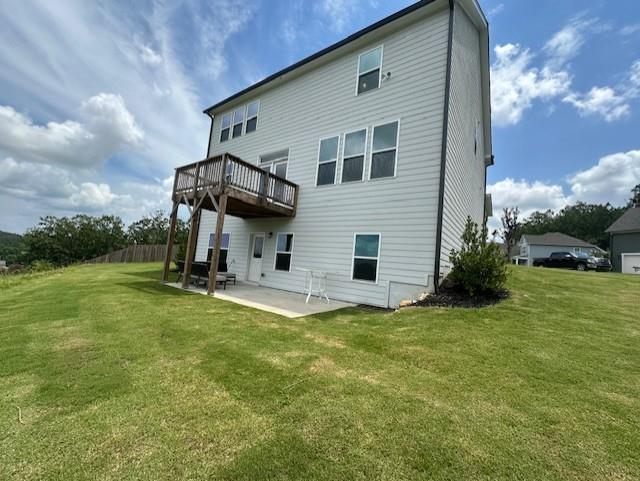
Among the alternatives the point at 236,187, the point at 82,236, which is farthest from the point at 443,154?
the point at 82,236

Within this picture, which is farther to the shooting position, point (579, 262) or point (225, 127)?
point (579, 262)

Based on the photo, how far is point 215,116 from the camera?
1488 cm

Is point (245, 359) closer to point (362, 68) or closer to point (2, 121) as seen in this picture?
point (362, 68)

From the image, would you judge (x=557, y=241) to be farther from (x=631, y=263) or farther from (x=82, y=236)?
(x=82, y=236)

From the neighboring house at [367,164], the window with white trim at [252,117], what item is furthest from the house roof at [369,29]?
the window with white trim at [252,117]

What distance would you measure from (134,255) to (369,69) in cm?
A: 2262

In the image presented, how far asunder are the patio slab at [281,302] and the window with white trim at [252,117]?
298 inches

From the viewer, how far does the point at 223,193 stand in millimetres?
8414

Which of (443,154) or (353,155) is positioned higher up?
(353,155)

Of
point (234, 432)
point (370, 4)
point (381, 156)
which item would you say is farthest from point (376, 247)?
point (370, 4)

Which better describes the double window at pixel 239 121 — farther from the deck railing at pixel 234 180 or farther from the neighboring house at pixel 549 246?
the neighboring house at pixel 549 246

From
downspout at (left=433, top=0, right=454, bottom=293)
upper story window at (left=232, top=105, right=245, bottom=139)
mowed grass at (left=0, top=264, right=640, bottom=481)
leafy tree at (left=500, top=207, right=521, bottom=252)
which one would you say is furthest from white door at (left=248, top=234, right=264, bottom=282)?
leafy tree at (left=500, top=207, right=521, bottom=252)

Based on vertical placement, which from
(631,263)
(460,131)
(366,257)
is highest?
(460,131)

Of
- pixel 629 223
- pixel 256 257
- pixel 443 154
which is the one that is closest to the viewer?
pixel 443 154
